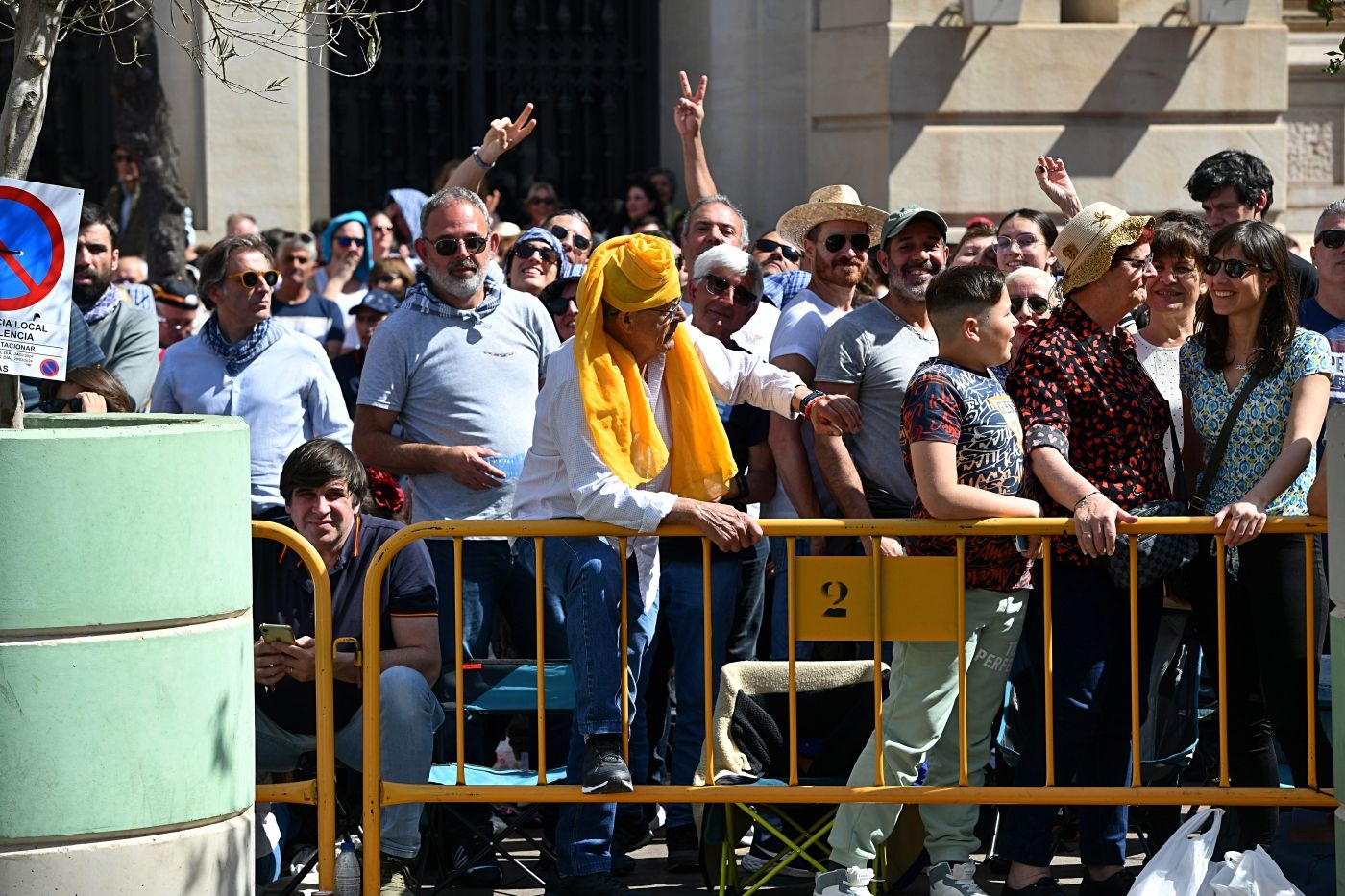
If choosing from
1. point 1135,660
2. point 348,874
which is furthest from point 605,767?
point 1135,660

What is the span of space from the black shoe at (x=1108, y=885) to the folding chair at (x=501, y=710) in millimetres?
1638

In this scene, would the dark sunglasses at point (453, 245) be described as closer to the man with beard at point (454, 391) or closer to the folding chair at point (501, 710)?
the man with beard at point (454, 391)

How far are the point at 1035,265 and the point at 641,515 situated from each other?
340cm

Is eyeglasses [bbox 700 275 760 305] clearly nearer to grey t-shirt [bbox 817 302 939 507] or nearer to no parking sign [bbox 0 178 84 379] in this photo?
grey t-shirt [bbox 817 302 939 507]

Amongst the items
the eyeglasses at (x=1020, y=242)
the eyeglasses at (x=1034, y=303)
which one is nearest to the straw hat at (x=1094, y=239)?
the eyeglasses at (x=1034, y=303)

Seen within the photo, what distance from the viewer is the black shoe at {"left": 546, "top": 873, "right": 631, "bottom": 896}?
602 cm

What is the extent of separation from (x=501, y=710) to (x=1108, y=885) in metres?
1.96

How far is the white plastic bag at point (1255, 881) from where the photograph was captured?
17.9ft

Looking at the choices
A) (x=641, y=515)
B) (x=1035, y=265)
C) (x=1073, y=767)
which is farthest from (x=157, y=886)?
(x=1035, y=265)

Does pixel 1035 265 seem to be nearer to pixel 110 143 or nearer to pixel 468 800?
pixel 468 800

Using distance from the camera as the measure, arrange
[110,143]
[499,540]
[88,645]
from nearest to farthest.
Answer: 1. [88,645]
2. [499,540]
3. [110,143]

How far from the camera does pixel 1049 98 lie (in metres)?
12.8

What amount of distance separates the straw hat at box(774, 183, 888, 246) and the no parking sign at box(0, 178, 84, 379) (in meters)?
3.45

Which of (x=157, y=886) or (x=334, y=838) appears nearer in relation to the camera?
(x=157, y=886)
